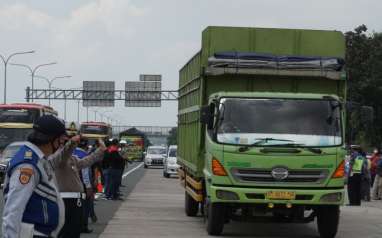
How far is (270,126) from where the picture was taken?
14273 mm

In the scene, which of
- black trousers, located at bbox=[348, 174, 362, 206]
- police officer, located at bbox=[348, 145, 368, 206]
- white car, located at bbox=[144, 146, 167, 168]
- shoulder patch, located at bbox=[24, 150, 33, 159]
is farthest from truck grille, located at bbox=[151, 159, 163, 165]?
shoulder patch, located at bbox=[24, 150, 33, 159]

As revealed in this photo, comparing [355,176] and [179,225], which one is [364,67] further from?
[179,225]

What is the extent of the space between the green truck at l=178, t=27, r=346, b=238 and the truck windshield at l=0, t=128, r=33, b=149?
20.3m

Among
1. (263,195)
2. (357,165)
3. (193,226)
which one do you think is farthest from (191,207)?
(357,165)

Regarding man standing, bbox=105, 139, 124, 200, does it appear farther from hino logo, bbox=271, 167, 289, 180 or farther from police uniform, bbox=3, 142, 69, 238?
police uniform, bbox=3, 142, 69, 238

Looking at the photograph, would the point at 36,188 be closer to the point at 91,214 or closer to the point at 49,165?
the point at 49,165

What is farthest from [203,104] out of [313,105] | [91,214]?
[91,214]

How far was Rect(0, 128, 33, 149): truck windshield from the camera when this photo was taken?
35312mm

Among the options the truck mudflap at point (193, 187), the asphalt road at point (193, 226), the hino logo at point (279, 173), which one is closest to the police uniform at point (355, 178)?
the asphalt road at point (193, 226)

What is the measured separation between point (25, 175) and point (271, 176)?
9.02 meters

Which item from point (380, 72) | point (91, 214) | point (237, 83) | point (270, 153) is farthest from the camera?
point (380, 72)

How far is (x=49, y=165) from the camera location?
18.3 ft

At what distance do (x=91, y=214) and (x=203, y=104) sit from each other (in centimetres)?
348

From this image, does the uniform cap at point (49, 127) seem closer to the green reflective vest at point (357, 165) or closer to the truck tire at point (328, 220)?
the truck tire at point (328, 220)
